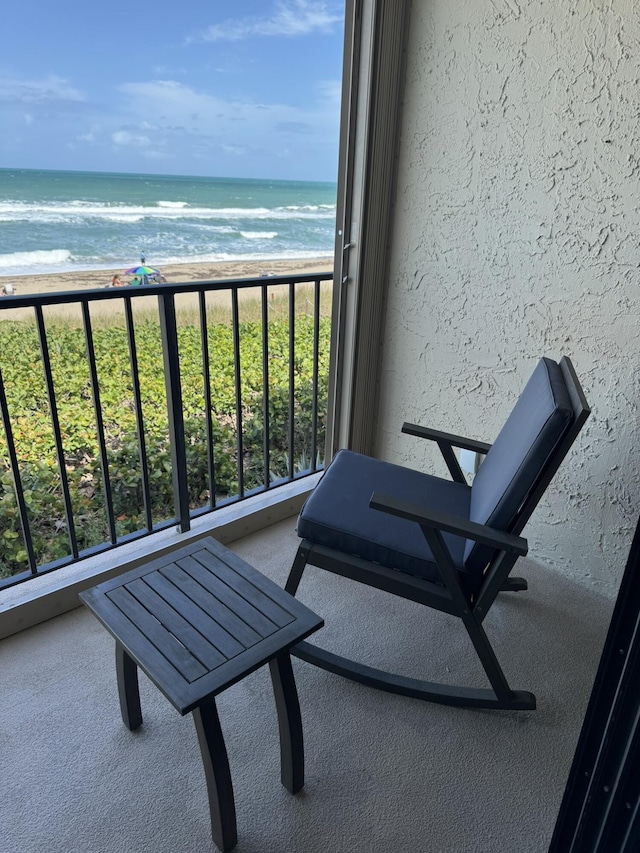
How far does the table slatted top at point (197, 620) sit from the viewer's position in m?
1.10

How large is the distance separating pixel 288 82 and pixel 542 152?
17.6m

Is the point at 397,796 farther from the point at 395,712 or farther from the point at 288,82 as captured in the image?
the point at 288,82

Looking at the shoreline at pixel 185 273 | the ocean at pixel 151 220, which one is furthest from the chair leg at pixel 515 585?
the ocean at pixel 151 220

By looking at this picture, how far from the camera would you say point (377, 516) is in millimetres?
1659

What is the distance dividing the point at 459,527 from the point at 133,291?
117 cm

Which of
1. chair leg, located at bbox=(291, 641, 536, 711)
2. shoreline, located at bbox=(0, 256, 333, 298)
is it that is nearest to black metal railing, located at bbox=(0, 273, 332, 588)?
chair leg, located at bbox=(291, 641, 536, 711)

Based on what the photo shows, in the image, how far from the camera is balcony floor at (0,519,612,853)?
1235 mm

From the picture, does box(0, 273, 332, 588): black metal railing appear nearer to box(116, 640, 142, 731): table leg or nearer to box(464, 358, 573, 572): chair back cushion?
box(116, 640, 142, 731): table leg

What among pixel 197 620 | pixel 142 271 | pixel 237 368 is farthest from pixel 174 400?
pixel 142 271

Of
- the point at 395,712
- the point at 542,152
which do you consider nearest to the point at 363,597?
the point at 395,712

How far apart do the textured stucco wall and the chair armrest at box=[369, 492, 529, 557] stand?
77cm

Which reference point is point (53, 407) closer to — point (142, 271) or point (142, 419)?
point (142, 419)

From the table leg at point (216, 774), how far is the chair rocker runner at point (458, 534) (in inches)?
20.2

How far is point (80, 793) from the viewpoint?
1.30 metres
